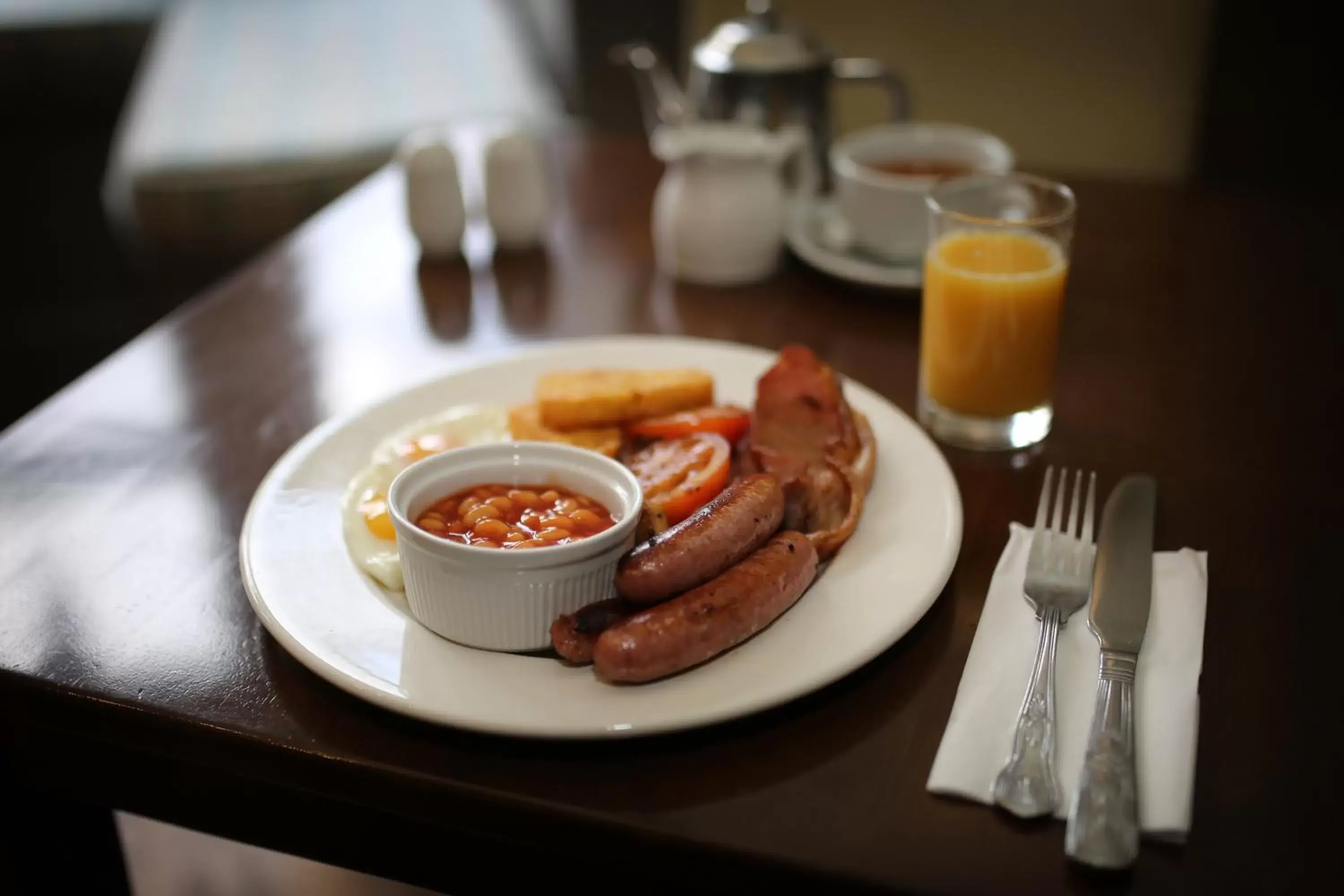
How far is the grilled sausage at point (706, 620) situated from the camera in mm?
868

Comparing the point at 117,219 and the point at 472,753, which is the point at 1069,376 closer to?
the point at 472,753

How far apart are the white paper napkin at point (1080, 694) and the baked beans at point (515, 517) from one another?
330 mm

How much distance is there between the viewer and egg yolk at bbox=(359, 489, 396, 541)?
1104 mm

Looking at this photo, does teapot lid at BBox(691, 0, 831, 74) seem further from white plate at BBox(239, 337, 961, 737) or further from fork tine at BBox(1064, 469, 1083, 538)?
fork tine at BBox(1064, 469, 1083, 538)

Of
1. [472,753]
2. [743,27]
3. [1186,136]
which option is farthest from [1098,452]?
[1186,136]

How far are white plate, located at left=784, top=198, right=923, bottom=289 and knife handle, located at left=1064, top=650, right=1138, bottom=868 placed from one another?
92cm

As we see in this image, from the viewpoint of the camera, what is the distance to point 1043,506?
3.65 feet

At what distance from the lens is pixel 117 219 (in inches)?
139

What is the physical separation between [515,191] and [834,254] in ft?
1.68

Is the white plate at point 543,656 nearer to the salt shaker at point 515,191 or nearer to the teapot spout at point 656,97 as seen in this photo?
the salt shaker at point 515,191

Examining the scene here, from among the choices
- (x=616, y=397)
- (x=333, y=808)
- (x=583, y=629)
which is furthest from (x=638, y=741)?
(x=616, y=397)

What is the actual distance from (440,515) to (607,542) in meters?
0.17

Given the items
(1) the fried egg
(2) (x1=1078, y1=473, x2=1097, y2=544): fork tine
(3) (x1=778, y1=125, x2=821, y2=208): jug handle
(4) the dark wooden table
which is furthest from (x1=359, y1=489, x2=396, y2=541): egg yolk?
(3) (x1=778, y1=125, x2=821, y2=208): jug handle

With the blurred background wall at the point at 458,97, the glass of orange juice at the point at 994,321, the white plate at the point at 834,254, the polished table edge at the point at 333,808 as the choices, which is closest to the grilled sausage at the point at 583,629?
the polished table edge at the point at 333,808
